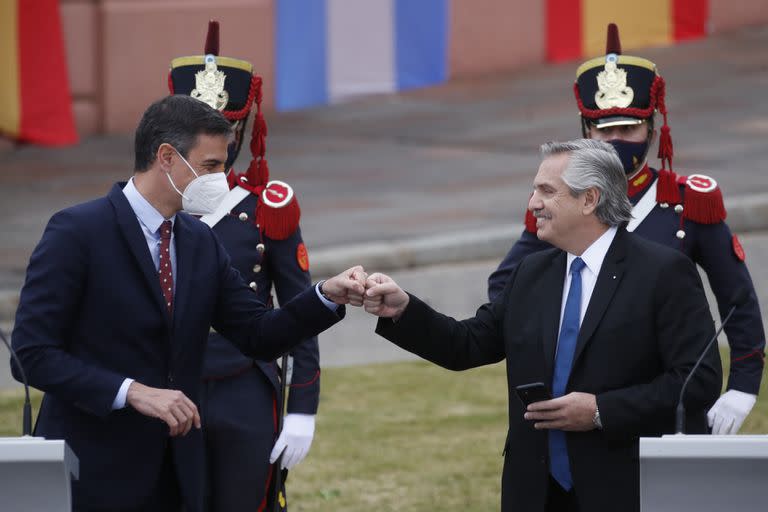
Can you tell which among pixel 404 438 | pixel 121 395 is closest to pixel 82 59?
pixel 404 438

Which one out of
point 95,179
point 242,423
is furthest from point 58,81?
point 242,423

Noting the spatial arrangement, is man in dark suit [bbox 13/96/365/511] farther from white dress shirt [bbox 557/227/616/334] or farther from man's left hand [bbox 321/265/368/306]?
white dress shirt [bbox 557/227/616/334]

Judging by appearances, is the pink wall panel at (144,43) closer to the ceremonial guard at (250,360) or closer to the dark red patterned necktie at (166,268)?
the ceremonial guard at (250,360)

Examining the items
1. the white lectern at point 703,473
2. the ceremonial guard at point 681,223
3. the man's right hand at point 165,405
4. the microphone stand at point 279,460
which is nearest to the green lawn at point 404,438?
the microphone stand at point 279,460

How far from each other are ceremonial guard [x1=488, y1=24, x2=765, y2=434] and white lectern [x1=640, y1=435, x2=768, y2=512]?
5.10 ft

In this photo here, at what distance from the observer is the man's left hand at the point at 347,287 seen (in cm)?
454

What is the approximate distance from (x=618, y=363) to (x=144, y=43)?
1168 centimetres

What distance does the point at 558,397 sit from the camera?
4281 millimetres

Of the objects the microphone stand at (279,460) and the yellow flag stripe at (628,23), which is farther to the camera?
the yellow flag stripe at (628,23)

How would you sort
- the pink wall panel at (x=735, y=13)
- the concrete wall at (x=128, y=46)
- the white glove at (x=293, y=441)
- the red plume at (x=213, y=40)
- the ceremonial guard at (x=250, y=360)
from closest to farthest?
the ceremonial guard at (x=250, y=360) < the white glove at (x=293, y=441) < the red plume at (x=213, y=40) < the concrete wall at (x=128, y=46) < the pink wall panel at (x=735, y=13)

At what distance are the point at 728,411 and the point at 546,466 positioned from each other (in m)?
1.09

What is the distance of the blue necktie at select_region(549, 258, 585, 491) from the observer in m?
4.33

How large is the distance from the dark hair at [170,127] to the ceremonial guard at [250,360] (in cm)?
85

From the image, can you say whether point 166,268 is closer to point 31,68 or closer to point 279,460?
point 279,460
